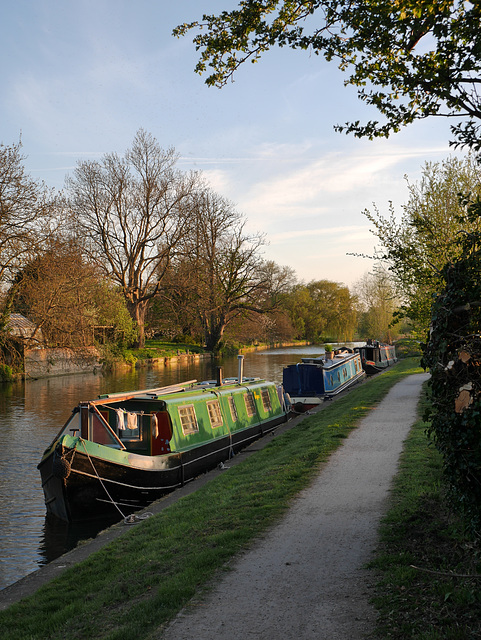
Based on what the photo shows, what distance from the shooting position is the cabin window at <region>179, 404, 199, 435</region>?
40.8ft

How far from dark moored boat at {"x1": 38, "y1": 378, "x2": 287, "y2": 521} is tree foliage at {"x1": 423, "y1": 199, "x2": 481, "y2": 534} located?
7.60 m

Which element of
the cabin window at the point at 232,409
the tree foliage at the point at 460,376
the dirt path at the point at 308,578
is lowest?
the dirt path at the point at 308,578

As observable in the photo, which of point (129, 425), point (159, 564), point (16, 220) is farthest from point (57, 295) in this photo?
point (159, 564)

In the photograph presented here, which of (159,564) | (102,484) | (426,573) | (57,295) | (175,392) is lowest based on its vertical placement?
(102,484)

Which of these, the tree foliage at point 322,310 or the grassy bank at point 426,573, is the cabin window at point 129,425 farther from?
the tree foliage at point 322,310

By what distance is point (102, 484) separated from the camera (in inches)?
413

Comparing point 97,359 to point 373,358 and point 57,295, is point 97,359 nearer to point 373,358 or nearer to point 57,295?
point 57,295

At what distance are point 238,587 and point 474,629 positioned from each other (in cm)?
207

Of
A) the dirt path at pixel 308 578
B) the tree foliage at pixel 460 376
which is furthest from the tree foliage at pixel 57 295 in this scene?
the tree foliage at pixel 460 376

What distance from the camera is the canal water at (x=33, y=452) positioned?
933 centimetres

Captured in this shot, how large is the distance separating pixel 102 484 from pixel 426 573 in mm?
7051

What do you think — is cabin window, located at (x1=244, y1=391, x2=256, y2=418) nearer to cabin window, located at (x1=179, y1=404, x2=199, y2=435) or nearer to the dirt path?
cabin window, located at (x1=179, y1=404, x2=199, y2=435)

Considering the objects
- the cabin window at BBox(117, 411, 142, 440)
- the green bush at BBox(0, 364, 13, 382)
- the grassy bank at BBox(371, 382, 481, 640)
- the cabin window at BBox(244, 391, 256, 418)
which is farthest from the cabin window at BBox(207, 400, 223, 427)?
the green bush at BBox(0, 364, 13, 382)

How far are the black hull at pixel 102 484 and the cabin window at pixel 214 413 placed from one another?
1.62 m
